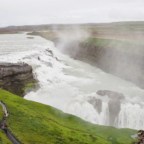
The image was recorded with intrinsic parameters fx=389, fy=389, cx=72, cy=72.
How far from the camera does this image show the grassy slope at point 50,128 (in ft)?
178

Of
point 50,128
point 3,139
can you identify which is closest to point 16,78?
point 50,128

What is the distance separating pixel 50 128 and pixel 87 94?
34.4 m

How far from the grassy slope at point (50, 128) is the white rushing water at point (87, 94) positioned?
12394 mm

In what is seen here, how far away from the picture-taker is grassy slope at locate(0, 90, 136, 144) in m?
54.4

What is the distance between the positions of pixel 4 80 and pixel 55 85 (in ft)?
49.6

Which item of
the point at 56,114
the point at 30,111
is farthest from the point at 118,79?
the point at 30,111

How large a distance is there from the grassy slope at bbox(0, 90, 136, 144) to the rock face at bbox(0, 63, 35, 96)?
23.3m

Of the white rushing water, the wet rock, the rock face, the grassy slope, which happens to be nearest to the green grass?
the grassy slope

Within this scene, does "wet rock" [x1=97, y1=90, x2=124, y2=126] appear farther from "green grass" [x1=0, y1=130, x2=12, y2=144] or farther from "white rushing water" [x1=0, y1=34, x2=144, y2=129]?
"green grass" [x1=0, y1=130, x2=12, y2=144]

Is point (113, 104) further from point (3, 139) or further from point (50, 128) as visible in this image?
point (3, 139)

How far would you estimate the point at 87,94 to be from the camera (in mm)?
91562

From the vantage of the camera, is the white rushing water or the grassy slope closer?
the grassy slope

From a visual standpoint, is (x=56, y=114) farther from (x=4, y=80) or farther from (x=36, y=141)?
(x=4, y=80)

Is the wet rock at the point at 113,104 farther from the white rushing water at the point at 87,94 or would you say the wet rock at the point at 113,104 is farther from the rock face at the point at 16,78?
the rock face at the point at 16,78
